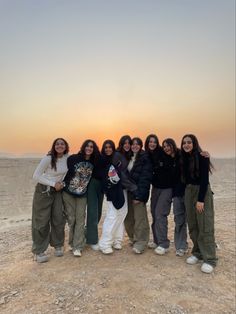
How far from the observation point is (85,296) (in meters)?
5.09

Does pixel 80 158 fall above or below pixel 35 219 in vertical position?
above

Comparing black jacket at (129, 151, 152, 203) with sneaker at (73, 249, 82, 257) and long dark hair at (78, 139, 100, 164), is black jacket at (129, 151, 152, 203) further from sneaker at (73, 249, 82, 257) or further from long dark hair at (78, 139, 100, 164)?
sneaker at (73, 249, 82, 257)

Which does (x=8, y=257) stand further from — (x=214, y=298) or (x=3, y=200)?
(x=3, y=200)

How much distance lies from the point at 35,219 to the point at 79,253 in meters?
1.00

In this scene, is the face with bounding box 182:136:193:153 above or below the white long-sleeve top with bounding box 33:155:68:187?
above

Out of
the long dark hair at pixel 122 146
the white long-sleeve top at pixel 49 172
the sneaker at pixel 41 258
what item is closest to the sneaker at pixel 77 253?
the sneaker at pixel 41 258

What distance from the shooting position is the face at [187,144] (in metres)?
5.84

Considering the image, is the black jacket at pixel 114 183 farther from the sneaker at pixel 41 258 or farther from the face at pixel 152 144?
the sneaker at pixel 41 258

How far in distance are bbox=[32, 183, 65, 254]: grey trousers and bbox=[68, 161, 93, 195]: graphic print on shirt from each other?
0.30 metres

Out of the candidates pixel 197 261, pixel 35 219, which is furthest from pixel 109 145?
pixel 197 261

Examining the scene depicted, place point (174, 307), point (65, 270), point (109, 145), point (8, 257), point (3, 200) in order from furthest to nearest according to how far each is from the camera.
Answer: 1. point (3, 200)
2. point (8, 257)
3. point (109, 145)
4. point (65, 270)
5. point (174, 307)

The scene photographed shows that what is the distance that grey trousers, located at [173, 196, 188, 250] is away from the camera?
20.4ft

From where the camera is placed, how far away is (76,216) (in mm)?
6281

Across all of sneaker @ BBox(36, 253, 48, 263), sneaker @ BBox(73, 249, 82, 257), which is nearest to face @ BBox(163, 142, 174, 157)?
sneaker @ BBox(73, 249, 82, 257)
